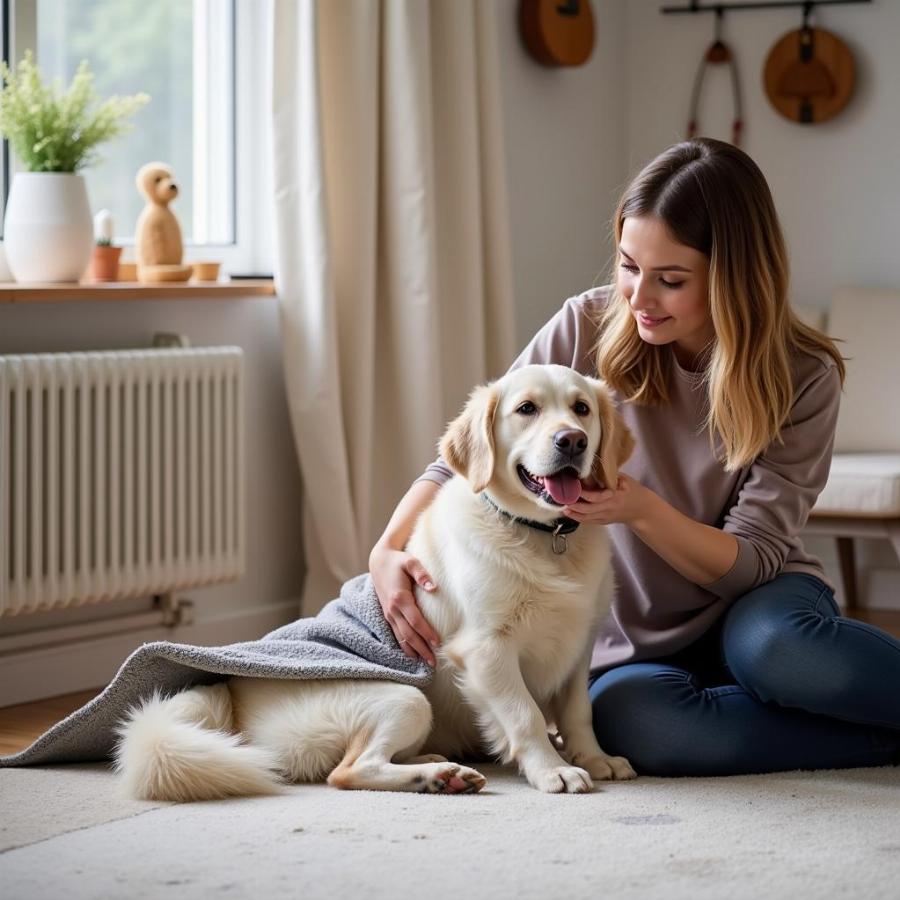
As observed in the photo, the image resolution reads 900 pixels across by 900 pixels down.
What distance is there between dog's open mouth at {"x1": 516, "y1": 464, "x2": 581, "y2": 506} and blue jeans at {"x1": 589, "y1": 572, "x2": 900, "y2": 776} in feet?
1.21

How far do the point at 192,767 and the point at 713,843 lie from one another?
0.67 meters

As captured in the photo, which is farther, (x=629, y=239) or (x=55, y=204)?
(x=55, y=204)

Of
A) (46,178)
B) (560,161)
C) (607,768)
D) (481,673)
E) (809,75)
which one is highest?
(809,75)

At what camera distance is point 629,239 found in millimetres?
2139

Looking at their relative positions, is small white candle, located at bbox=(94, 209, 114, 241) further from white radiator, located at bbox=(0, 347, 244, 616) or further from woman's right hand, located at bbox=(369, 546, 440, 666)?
woman's right hand, located at bbox=(369, 546, 440, 666)

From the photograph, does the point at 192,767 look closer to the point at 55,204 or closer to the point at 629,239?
the point at 629,239

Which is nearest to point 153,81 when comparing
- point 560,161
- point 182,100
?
point 182,100

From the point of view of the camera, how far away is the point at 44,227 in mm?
2852

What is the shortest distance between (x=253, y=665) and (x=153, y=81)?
1817 mm

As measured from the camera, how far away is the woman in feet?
6.75

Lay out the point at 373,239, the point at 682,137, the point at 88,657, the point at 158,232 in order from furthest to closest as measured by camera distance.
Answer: the point at 682,137
the point at 373,239
the point at 158,232
the point at 88,657

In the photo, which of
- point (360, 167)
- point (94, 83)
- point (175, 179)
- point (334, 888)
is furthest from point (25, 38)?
point (334, 888)

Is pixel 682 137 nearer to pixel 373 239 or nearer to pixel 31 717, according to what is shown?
pixel 373 239

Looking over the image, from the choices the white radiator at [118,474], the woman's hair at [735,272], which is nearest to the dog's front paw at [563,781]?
the woman's hair at [735,272]
